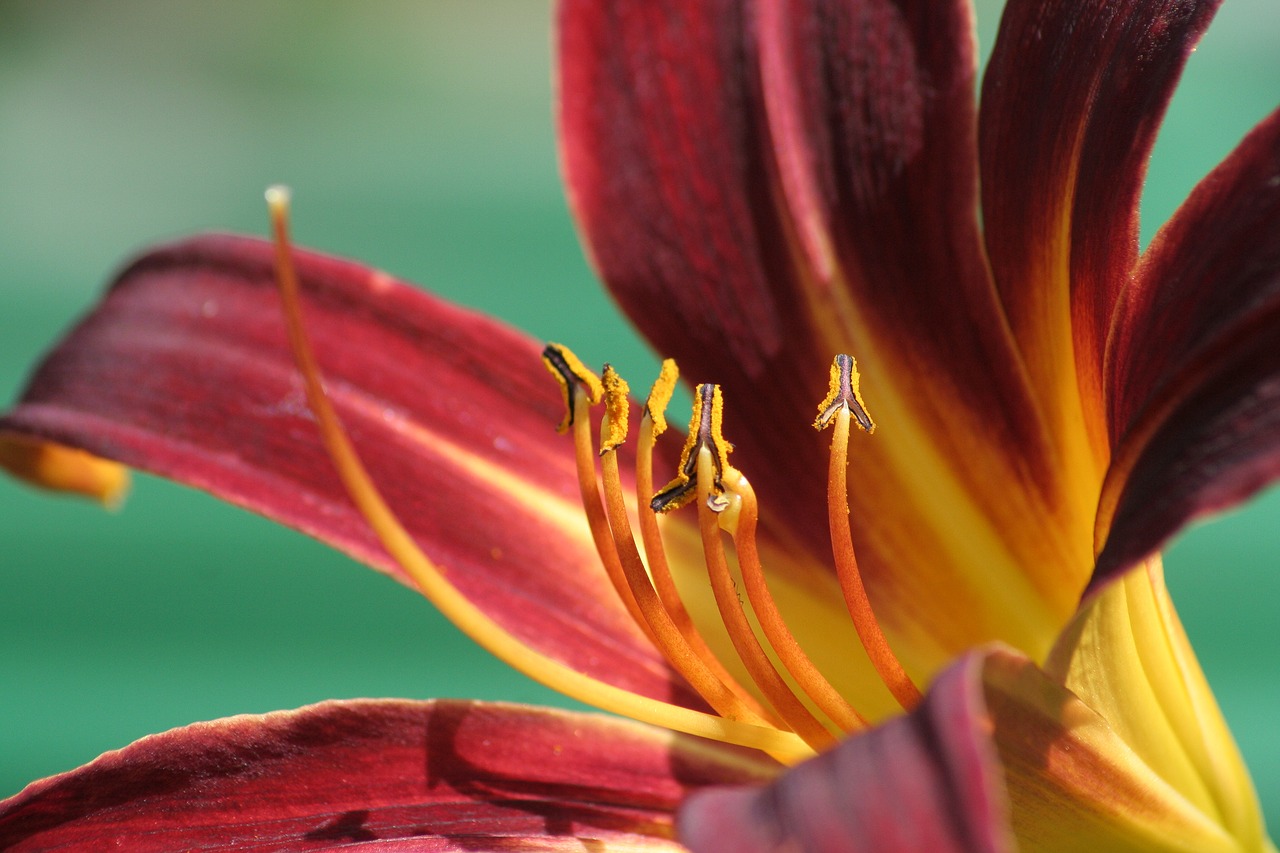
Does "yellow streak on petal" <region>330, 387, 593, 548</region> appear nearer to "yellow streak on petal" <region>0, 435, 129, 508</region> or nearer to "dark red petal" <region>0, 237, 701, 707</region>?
"dark red petal" <region>0, 237, 701, 707</region>

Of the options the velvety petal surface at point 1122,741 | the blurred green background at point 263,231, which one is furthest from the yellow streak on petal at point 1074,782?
the blurred green background at point 263,231

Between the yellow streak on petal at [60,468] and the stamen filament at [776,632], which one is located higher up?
the yellow streak on petal at [60,468]

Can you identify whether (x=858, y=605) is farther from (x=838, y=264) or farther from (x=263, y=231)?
(x=263, y=231)

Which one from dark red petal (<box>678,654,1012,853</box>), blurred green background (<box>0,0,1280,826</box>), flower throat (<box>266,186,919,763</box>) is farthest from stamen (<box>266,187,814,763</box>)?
blurred green background (<box>0,0,1280,826</box>)

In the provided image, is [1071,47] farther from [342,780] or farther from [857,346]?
[342,780]

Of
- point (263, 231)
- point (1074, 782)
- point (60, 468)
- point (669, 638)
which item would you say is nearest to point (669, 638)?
point (669, 638)

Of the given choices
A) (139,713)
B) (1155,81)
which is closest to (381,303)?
(1155,81)

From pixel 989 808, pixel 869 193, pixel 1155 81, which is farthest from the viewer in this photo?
pixel 869 193

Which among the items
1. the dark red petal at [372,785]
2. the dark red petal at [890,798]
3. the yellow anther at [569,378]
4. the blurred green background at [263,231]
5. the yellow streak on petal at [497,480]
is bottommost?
the dark red petal at [890,798]

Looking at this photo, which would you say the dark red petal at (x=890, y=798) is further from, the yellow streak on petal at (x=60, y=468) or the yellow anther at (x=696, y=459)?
the yellow streak on petal at (x=60, y=468)
